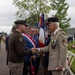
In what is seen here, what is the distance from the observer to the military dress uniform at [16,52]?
621 cm

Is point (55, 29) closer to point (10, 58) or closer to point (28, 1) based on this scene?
point (10, 58)

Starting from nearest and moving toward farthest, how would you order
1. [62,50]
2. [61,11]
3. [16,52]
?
[62,50] < [16,52] < [61,11]

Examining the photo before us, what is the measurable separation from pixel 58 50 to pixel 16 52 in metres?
0.87

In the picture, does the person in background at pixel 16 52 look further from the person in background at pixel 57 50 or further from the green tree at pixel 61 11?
the green tree at pixel 61 11

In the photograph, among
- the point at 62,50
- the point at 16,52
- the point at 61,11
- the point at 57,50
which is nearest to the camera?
the point at 62,50

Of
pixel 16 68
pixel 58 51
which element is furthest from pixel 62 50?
pixel 16 68

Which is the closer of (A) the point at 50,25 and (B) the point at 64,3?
(A) the point at 50,25

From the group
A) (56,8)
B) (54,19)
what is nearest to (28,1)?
(56,8)

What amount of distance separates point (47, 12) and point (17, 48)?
103 ft

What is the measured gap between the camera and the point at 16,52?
6.29 meters

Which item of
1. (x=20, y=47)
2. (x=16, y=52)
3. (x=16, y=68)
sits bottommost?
(x=16, y=68)

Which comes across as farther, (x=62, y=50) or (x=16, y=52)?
(x=16, y=52)

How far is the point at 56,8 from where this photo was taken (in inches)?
1909

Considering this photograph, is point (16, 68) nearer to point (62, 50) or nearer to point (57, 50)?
point (57, 50)
